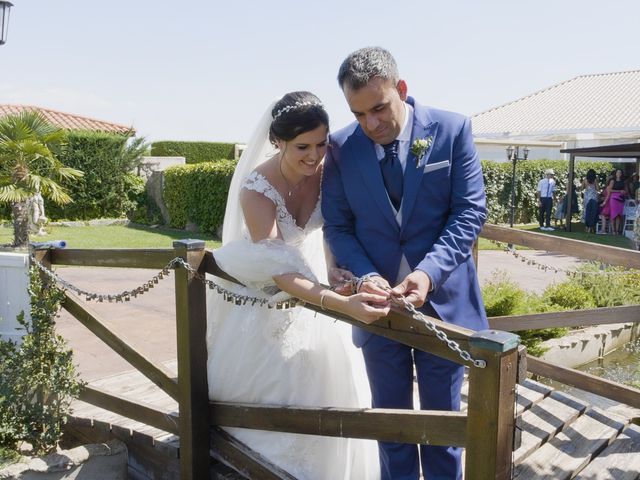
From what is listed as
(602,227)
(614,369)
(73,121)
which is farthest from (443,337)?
(73,121)

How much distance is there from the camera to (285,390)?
3.05 metres

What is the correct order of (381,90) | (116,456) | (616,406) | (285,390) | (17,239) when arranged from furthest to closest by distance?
(17,239) → (616,406) → (116,456) → (285,390) → (381,90)

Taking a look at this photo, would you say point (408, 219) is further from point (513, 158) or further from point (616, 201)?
point (513, 158)

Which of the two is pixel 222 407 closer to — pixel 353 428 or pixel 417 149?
pixel 353 428

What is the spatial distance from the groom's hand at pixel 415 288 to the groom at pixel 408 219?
0.05 meters

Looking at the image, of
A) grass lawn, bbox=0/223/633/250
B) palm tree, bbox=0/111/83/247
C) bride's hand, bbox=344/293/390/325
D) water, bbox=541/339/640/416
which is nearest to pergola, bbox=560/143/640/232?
grass lawn, bbox=0/223/633/250

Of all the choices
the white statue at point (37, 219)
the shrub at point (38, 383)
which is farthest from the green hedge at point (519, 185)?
the shrub at point (38, 383)

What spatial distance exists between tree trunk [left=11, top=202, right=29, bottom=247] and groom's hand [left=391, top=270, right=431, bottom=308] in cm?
1155

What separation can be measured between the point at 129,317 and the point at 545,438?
17.2ft

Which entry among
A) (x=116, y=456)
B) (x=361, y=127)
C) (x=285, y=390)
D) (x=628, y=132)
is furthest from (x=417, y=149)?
(x=628, y=132)

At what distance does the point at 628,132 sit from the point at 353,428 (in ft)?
55.7

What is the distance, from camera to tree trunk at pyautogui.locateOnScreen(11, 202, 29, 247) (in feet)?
40.2

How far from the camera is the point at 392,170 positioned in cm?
246

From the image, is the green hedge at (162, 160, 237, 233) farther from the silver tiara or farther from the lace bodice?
the silver tiara
